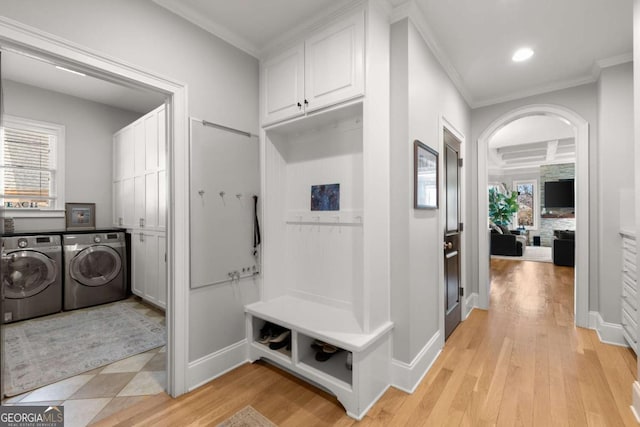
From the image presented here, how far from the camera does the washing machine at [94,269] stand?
3533 millimetres

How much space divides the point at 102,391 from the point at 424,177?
109 inches

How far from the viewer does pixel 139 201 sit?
3.76m

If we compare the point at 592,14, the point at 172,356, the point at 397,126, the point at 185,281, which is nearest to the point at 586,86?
the point at 592,14

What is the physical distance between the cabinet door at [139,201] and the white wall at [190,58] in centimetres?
215

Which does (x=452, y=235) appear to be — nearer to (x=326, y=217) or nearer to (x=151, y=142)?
(x=326, y=217)

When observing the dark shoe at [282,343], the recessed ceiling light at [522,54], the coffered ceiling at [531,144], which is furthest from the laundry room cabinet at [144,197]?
the coffered ceiling at [531,144]

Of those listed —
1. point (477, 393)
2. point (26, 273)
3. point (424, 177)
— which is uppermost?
point (424, 177)

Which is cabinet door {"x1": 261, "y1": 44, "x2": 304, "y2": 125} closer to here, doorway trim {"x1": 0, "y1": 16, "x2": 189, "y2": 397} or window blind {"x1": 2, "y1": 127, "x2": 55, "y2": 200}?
doorway trim {"x1": 0, "y1": 16, "x2": 189, "y2": 397}

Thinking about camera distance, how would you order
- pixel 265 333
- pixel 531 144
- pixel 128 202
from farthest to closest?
pixel 531 144, pixel 128 202, pixel 265 333

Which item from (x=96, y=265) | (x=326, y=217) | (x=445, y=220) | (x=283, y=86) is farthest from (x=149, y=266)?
(x=445, y=220)

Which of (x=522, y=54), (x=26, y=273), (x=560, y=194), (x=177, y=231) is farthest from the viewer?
(x=560, y=194)

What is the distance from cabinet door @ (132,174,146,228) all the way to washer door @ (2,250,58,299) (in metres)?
0.98

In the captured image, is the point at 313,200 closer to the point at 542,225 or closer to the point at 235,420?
the point at 235,420

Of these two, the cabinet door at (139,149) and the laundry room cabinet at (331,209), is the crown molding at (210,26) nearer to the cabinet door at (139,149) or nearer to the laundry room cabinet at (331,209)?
the laundry room cabinet at (331,209)
